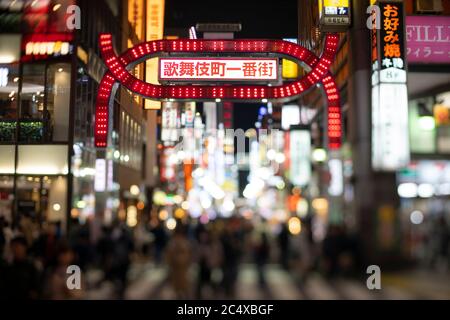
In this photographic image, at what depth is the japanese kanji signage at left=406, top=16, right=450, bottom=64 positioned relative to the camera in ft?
52.3

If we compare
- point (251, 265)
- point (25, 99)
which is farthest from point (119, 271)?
point (25, 99)

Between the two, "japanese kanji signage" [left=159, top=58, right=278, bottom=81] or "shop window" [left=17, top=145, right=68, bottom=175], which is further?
"shop window" [left=17, top=145, right=68, bottom=175]

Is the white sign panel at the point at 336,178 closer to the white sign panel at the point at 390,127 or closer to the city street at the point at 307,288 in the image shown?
the white sign panel at the point at 390,127

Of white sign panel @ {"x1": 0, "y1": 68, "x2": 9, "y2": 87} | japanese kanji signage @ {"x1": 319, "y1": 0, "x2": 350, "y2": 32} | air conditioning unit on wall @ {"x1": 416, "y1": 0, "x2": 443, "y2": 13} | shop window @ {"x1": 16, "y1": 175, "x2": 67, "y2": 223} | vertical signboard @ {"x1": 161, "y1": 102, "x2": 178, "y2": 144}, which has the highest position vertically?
air conditioning unit on wall @ {"x1": 416, "y1": 0, "x2": 443, "y2": 13}

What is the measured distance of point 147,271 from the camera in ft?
41.2

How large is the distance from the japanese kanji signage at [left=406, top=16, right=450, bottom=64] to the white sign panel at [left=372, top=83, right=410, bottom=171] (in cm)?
351

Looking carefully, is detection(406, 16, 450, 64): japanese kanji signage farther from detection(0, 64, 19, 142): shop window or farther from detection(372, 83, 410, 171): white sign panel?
detection(0, 64, 19, 142): shop window

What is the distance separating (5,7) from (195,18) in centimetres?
699

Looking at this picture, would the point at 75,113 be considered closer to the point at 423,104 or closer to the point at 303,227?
the point at 303,227

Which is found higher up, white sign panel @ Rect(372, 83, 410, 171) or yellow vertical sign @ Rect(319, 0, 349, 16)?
yellow vertical sign @ Rect(319, 0, 349, 16)

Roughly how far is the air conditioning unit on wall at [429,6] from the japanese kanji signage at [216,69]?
21.0 feet

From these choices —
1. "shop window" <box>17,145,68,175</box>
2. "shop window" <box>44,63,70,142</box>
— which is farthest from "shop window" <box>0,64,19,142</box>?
"shop window" <box>44,63,70,142</box>

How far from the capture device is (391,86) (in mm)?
13055

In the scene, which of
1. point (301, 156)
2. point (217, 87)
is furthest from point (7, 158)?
point (301, 156)
